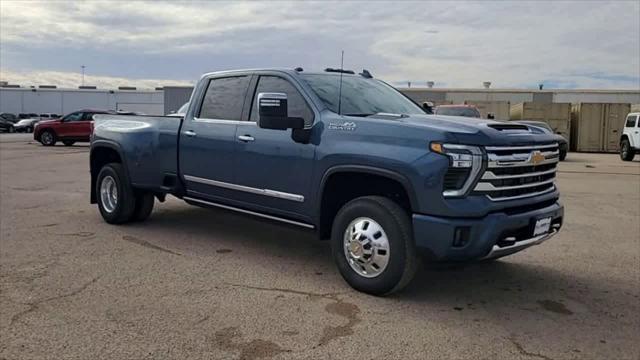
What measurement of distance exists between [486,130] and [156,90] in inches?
2559

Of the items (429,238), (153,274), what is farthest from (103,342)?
(429,238)

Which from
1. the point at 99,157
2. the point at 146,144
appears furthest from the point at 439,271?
the point at 99,157

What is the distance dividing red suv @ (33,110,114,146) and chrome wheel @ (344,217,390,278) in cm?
Result: 2575

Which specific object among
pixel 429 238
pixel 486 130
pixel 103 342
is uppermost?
pixel 486 130

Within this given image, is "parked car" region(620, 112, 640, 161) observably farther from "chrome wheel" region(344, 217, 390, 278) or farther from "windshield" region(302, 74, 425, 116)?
"chrome wheel" region(344, 217, 390, 278)

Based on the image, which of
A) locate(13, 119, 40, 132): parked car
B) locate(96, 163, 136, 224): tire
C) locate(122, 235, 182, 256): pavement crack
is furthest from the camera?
A: locate(13, 119, 40, 132): parked car

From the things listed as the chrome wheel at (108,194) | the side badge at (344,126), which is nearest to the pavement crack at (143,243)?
the chrome wheel at (108,194)

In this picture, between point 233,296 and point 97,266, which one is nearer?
point 233,296

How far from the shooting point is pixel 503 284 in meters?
5.51

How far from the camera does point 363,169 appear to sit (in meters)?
4.92

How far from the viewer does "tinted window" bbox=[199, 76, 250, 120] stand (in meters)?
6.36

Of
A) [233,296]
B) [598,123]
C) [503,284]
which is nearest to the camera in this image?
[233,296]

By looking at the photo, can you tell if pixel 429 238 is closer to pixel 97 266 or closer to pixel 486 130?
pixel 486 130

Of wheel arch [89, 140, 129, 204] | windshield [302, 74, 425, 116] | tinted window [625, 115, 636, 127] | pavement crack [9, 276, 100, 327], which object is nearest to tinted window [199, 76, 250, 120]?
windshield [302, 74, 425, 116]
